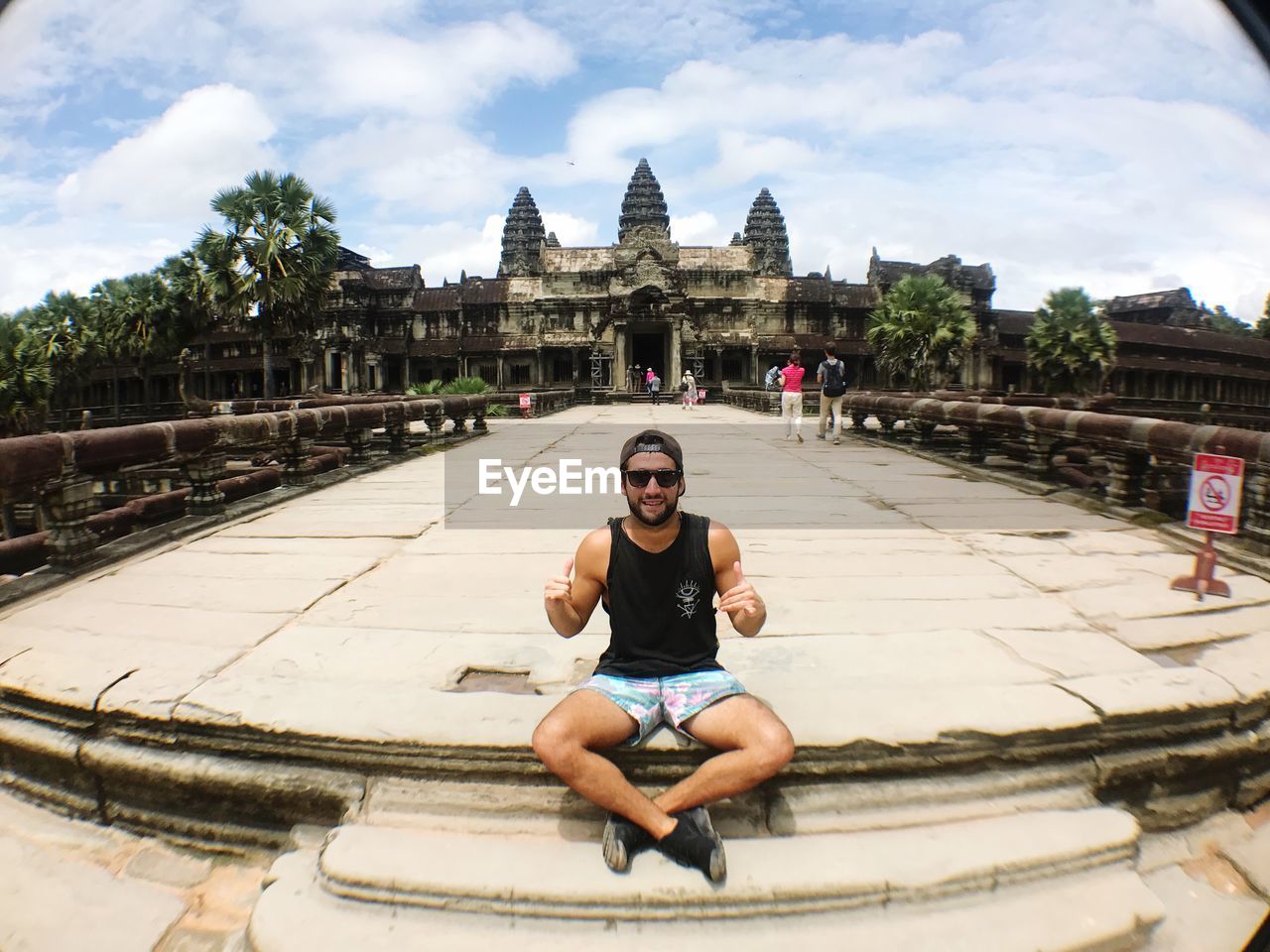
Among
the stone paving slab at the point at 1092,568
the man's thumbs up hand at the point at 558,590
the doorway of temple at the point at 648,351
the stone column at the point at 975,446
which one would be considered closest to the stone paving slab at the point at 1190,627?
the stone paving slab at the point at 1092,568

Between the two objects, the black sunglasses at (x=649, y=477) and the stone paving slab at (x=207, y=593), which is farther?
the stone paving slab at (x=207, y=593)

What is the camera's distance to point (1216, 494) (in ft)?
13.3

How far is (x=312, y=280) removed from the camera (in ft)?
81.9

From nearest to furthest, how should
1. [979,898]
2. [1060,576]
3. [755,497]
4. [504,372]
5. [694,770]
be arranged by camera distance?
[979,898] → [694,770] → [1060,576] → [755,497] → [504,372]

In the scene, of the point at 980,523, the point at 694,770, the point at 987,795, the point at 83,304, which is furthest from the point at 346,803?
the point at 83,304

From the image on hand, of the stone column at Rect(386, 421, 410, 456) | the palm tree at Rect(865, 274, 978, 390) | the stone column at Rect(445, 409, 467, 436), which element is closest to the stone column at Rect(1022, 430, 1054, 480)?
the stone column at Rect(386, 421, 410, 456)

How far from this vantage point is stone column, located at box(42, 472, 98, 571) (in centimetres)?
435

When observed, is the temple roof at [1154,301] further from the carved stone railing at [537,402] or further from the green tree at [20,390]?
the green tree at [20,390]

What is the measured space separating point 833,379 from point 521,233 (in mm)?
55349

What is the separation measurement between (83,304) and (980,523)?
46478 millimetres

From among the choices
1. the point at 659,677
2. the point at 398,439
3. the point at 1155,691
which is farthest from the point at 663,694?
the point at 398,439

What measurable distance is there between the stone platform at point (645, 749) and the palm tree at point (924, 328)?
79.2 feet

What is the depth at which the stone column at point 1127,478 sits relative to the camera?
6.30 metres

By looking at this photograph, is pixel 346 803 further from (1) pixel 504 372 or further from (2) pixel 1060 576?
(1) pixel 504 372
